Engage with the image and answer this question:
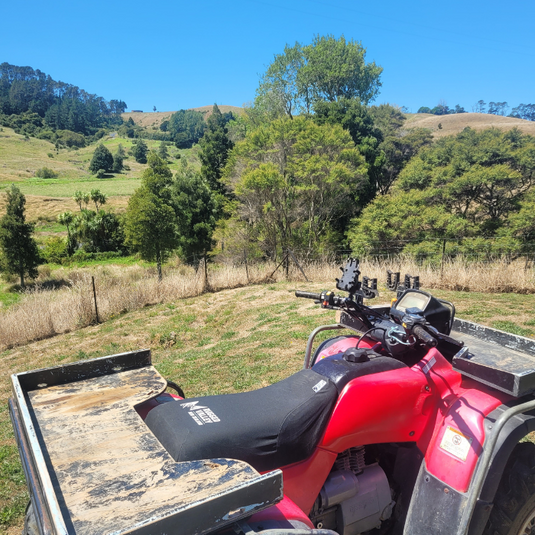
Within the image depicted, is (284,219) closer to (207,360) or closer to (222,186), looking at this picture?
(222,186)

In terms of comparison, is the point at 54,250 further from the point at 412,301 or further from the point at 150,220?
the point at 412,301

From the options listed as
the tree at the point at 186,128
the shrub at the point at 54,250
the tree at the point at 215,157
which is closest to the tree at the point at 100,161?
the tree at the point at 186,128

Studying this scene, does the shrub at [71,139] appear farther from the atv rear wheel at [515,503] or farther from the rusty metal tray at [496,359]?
the atv rear wheel at [515,503]

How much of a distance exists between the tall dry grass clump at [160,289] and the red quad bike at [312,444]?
331 inches

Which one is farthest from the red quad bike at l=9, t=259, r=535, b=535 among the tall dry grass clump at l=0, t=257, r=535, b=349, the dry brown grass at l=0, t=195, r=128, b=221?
the dry brown grass at l=0, t=195, r=128, b=221

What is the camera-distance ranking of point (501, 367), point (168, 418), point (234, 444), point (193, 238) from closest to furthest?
point (234, 444)
point (168, 418)
point (501, 367)
point (193, 238)

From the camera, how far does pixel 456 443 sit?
2.10 metres

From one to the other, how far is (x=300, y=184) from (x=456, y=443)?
2306cm

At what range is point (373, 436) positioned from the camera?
6.64ft

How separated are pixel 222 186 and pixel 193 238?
694 centimetres

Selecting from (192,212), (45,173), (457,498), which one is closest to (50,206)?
(45,173)

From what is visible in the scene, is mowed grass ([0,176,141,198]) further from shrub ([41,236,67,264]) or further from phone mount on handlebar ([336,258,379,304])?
phone mount on handlebar ([336,258,379,304])

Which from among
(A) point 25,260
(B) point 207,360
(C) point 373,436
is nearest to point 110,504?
(C) point 373,436

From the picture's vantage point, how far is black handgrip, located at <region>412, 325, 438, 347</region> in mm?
1894
